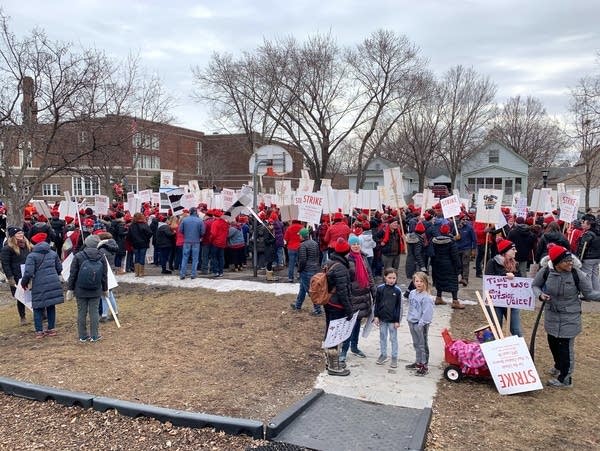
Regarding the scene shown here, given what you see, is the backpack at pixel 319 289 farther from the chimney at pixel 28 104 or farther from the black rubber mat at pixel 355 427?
the chimney at pixel 28 104

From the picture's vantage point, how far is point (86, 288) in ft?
25.2

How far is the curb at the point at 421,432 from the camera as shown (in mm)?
4365

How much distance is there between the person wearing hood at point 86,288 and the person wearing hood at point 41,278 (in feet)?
1.34

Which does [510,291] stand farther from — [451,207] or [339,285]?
[451,207]

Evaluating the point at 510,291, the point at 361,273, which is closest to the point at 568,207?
the point at 510,291

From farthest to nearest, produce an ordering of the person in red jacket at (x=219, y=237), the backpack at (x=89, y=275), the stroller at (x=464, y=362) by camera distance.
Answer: the person in red jacket at (x=219, y=237) < the backpack at (x=89, y=275) < the stroller at (x=464, y=362)

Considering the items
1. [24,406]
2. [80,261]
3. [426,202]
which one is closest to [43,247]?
[80,261]

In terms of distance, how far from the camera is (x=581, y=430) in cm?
496

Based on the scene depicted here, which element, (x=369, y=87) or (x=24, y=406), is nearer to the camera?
(x=24, y=406)

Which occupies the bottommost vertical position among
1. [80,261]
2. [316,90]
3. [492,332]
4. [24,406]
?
[24,406]

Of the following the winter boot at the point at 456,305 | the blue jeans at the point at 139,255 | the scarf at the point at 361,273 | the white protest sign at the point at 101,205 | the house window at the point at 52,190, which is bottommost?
the winter boot at the point at 456,305

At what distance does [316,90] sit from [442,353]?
103 feet

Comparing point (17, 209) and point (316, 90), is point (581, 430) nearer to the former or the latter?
point (17, 209)

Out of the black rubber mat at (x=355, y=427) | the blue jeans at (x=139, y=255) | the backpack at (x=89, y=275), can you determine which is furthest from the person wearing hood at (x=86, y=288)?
the blue jeans at (x=139, y=255)
